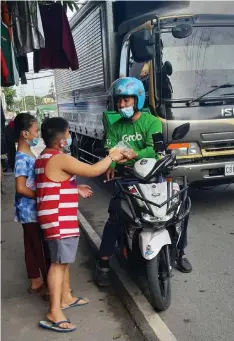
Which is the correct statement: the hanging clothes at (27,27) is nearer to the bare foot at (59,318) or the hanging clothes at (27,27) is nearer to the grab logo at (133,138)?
the grab logo at (133,138)

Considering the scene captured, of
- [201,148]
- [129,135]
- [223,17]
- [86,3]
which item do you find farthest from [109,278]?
[86,3]

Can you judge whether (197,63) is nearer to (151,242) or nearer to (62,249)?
(151,242)

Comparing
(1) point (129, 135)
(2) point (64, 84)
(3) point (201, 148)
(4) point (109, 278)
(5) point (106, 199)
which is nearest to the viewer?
(1) point (129, 135)

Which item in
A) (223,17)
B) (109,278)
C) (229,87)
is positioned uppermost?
(223,17)

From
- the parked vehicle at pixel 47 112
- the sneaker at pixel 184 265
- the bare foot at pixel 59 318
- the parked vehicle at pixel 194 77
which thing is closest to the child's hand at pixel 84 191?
the bare foot at pixel 59 318

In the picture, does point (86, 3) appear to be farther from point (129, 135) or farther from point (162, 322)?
point (162, 322)

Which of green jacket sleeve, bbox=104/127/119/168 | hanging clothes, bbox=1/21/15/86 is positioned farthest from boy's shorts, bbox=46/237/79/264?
hanging clothes, bbox=1/21/15/86

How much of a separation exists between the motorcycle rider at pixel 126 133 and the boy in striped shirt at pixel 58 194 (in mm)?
531

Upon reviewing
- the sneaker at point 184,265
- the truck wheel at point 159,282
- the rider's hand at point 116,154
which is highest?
the rider's hand at point 116,154

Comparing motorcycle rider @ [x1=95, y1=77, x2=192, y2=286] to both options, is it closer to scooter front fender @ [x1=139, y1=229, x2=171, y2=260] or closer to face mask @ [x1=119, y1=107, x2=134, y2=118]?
face mask @ [x1=119, y1=107, x2=134, y2=118]

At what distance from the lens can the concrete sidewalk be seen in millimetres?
2834

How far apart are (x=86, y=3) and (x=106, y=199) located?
364 centimetres

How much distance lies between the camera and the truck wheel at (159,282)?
2.89 m

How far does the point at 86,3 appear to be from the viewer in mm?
7070
